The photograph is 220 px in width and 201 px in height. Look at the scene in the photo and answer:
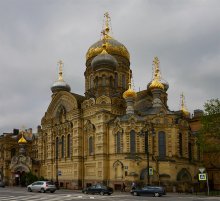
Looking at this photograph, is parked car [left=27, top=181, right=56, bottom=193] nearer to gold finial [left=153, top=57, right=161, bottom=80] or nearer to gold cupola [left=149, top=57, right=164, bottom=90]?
gold cupola [left=149, top=57, right=164, bottom=90]

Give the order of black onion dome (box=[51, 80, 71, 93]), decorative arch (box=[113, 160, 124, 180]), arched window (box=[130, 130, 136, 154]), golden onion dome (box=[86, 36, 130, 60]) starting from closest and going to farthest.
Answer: decorative arch (box=[113, 160, 124, 180]), arched window (box=[130, 130, 136, 154]), golden onion dome (box=[86, 36, 130, 60]), black onion dome (box=[51, 80, 71, 93])

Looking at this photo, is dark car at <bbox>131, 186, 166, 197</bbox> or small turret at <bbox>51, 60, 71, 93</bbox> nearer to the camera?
dark car at <bbox>131, 186, 166, 197</bbox>

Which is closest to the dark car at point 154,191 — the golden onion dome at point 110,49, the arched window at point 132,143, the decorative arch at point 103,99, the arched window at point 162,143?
the arched window at point 132,143

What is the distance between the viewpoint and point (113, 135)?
52.2 m

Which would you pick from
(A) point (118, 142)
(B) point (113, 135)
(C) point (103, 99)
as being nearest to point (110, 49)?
(C) point (103, 99)

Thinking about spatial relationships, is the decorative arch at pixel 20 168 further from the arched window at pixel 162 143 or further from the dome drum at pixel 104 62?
the arched window at pixel 162 143

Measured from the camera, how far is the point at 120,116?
174 feet

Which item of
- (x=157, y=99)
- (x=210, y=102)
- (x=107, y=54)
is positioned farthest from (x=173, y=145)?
(x=107, y=54)

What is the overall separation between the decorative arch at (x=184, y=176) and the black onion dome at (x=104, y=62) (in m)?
18.7

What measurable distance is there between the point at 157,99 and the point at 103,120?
9027 mm

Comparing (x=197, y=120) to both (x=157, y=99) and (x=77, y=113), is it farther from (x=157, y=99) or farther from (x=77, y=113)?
(x=77, y=113)

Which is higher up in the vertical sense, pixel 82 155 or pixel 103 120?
pixel 103 120

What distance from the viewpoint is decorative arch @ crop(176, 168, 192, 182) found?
5206 centimetres

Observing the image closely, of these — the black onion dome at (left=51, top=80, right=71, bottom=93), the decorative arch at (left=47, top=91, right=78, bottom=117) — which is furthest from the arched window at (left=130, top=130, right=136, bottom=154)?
the black onion dome at (left=51, top=80, right=71, bottom=93)
